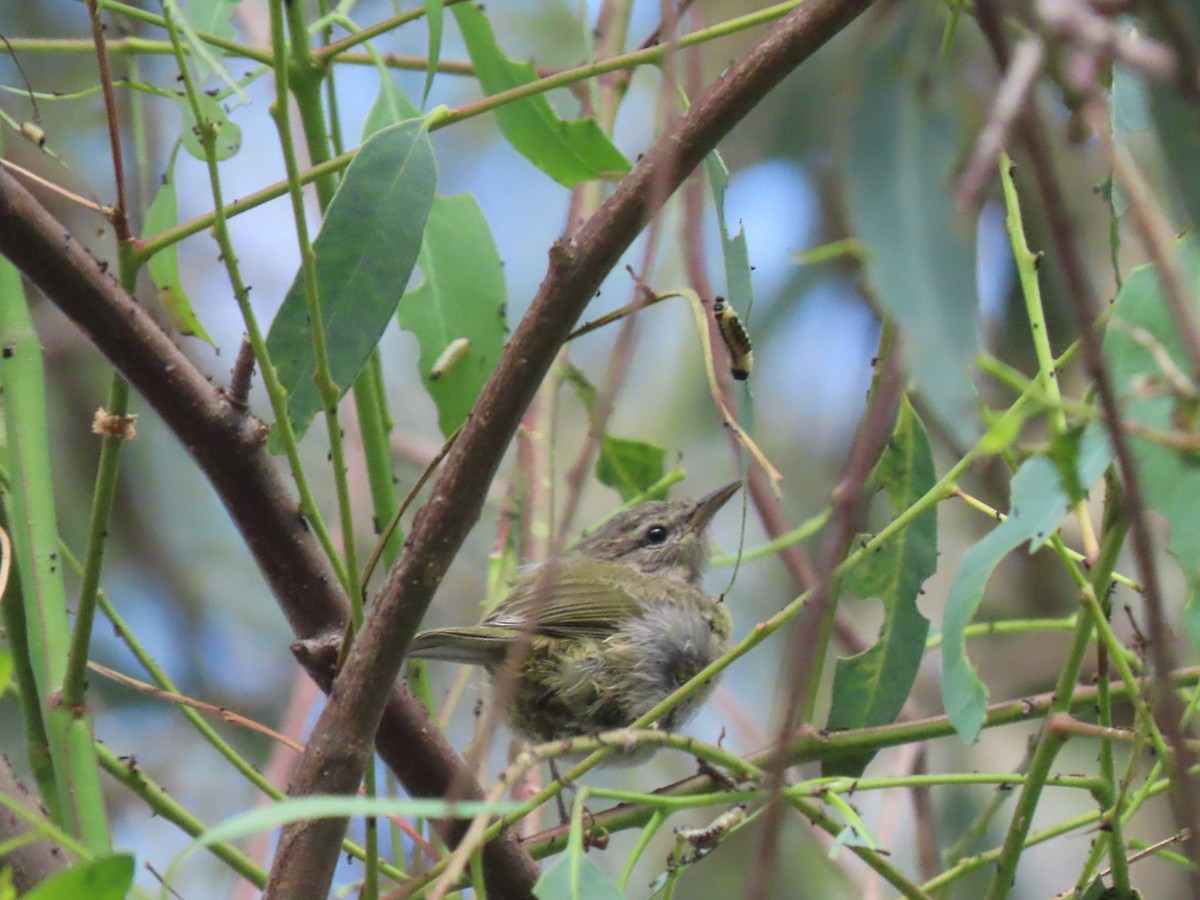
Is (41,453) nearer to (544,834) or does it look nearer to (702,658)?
(544,834)

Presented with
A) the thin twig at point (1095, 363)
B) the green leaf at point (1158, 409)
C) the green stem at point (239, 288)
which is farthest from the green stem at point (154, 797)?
the thin twig at point (1095, 363)

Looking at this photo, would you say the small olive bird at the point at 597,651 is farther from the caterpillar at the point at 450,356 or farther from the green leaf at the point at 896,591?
the green leaf at the point at 896,591

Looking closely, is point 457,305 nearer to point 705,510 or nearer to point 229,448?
point 229,448

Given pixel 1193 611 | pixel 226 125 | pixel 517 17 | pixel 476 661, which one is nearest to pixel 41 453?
pixel 226 125

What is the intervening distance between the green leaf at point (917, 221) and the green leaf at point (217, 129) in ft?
3.63

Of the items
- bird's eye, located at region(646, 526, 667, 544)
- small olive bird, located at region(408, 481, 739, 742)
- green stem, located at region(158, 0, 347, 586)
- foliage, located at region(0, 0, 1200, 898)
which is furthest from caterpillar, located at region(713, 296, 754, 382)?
bird's eye, located at region(646, 526, 667, 544)

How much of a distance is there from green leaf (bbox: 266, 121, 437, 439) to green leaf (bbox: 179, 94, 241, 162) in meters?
0.21

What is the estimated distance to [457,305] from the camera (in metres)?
2.55

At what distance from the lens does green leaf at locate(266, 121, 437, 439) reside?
1816mm

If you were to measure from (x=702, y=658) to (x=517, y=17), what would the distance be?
5.22 metres

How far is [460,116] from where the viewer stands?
75.8 inches

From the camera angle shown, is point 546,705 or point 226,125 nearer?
point 226,125

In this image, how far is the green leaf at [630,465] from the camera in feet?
10.4

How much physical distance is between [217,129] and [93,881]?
1141 millimetres
